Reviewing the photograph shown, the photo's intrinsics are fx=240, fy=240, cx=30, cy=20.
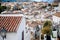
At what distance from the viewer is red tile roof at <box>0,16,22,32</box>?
4020 millimetres

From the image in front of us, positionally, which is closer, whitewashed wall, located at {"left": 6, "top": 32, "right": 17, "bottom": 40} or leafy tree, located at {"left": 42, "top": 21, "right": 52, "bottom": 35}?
whitewashed wall, located at {"left": 6, "top": 32, "right": 17, "bottom": 40}

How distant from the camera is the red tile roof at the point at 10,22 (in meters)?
4.02

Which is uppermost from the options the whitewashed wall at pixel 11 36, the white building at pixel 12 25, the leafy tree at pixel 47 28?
the white building at pixel 12 25

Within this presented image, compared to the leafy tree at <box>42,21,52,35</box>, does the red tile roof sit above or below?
above

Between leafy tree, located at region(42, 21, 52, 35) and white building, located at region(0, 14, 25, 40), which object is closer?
white building, located at region(0, 14, 25, 40)

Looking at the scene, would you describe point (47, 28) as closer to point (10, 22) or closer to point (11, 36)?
point (10, 22)

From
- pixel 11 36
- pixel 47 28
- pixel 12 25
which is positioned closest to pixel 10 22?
pixel 12 25

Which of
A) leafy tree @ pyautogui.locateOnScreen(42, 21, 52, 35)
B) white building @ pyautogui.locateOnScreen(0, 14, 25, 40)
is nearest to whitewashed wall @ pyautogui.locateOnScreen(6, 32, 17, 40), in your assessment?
white building @ pyautogui.locateOnScreen(0, 14, 25, 40)

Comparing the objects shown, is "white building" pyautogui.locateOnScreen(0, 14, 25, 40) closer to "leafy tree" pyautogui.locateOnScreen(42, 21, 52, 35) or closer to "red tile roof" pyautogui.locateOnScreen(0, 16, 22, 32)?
"red tile roof" pyautogui.locateOnScreen(0, 16, 22, 32)

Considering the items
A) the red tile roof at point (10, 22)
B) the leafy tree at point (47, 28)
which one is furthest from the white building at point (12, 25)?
the leafy tree at point (47, 28)

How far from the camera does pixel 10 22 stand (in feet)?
14.1

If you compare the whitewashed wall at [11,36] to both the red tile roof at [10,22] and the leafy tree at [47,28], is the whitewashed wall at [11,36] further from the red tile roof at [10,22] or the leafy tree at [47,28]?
the leafy tree at [47,28]

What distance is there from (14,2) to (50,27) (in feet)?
4.87

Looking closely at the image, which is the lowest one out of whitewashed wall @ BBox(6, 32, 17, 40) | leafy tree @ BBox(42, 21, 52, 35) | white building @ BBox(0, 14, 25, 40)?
leafy tree @ BBox(42, 21, 52, 35)
